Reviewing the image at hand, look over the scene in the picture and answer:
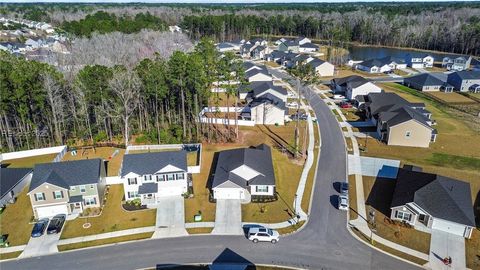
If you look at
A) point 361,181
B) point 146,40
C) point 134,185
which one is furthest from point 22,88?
point 146,40

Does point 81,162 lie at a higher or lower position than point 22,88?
lower

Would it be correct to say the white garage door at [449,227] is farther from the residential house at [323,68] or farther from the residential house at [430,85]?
the residential house at [323,68]

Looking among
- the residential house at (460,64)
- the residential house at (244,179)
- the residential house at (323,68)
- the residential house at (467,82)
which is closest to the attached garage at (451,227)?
the residential house at (244,179)

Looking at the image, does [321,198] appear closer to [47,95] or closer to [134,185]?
[134,185]

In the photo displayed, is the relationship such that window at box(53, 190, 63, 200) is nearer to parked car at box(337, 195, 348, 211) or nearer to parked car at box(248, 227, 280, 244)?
parked car at box(248, 227, 280, 244)

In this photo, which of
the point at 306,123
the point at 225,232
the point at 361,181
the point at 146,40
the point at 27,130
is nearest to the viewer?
the point at 225,232
